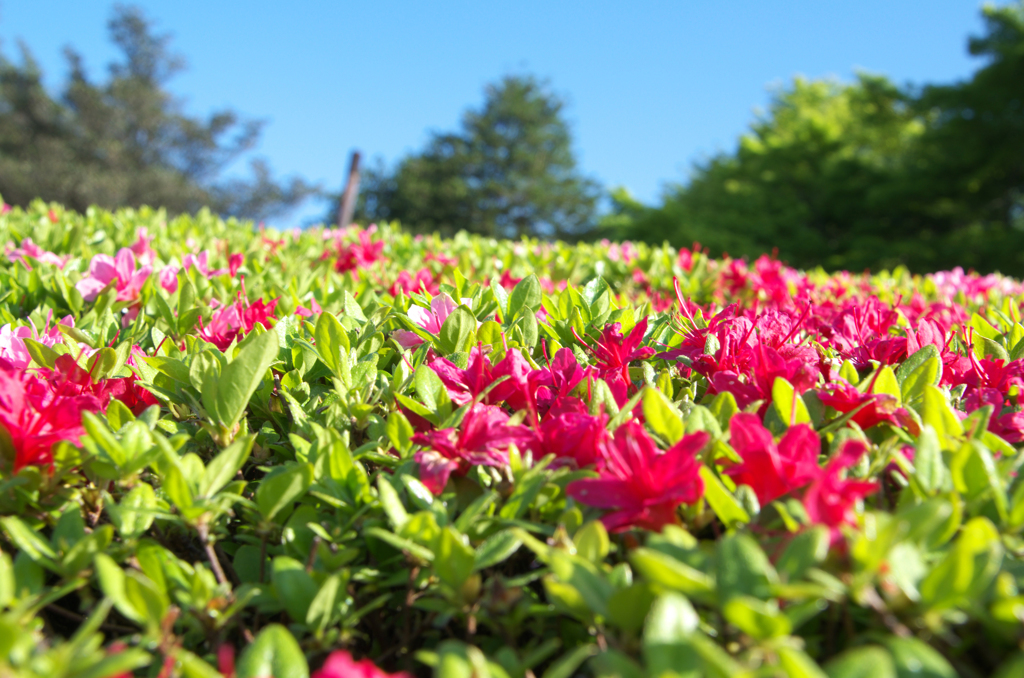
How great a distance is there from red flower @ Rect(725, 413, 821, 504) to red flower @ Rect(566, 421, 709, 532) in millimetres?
83

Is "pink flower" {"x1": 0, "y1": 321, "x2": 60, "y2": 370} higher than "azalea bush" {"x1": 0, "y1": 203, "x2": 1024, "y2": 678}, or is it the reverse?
"pink flower" {"x1": 0, "y1": 321, "x2": 60, "y2": 370}

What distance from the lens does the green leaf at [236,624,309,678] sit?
0.76 meters

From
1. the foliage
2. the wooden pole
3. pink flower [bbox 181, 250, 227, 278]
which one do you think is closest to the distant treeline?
the foliage

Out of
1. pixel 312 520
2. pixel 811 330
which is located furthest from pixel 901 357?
pixel 312 520

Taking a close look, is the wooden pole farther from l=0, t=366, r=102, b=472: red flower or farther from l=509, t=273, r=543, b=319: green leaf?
l=0, t=366, r=102, b=472: red flower

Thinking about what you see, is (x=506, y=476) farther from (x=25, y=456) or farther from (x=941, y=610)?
(x=25, y=456)

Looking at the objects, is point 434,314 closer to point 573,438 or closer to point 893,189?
point 573,438

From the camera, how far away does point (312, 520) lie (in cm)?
109

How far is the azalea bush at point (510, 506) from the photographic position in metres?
0.75

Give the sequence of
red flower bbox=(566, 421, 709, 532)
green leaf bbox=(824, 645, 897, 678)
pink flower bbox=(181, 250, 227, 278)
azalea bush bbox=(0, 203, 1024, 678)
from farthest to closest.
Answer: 1. pink flower bbox=(181, 250, 227, 278)
2. red flower bbox=(566, 421, 709, 532)
3. azalea bush bbox=(0, 203, 1024, 678)
4. green leaf bbox=(824, 645, 897, 678)

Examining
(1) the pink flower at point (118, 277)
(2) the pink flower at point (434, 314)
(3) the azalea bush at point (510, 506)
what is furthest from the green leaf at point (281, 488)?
(1) the pink flower at point (118, 277)

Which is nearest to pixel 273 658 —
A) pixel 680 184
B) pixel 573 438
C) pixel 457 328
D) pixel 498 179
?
pixel 573 438

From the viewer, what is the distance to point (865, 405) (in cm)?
119

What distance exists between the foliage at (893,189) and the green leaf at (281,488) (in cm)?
2676
